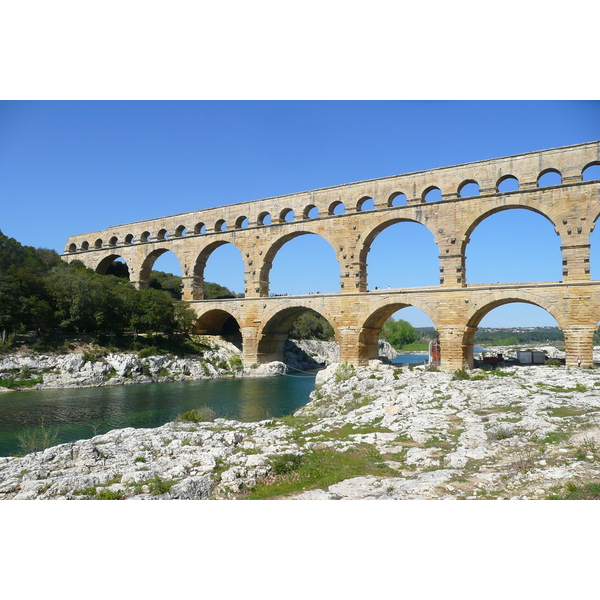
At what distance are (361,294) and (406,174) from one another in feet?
21.0

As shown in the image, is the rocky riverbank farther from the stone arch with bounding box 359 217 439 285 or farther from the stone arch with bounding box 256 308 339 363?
the stone arch with bounding box 256 308 339 363

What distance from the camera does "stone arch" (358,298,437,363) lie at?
2278 centimetres

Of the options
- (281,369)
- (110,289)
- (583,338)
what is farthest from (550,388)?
(110,289)

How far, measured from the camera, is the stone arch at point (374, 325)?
74.7 feet

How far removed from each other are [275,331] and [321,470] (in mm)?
21495

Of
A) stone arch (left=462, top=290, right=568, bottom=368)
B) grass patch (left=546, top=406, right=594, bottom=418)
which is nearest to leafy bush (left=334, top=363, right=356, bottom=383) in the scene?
stone arch (left=462, top=290, right=568, bottom=368)

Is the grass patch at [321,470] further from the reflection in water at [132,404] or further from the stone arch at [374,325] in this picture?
the stone arch at [374,325]

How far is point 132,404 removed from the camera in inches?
675

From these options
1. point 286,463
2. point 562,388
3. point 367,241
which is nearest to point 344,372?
point 367,241

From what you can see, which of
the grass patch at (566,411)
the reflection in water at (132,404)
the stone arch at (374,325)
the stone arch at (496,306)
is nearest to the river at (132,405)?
the reflection in water at (132,404)

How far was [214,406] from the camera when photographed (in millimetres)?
16719

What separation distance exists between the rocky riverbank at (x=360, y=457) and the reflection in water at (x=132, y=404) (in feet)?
11.6

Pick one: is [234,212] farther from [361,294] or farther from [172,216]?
[361,294]

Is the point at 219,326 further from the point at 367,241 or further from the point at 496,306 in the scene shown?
the point at 496,306
